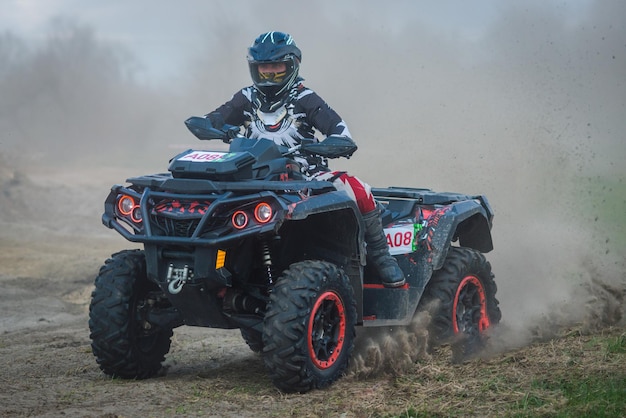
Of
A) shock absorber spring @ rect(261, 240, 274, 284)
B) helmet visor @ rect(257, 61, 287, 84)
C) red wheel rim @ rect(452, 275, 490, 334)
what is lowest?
red wheel rim @ rect(452, 275, 490, 334)

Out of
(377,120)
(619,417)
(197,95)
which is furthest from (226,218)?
(197,95)

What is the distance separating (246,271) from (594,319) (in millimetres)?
3766

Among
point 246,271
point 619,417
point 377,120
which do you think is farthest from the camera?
point 377,120

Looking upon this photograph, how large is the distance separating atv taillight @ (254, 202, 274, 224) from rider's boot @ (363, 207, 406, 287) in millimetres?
1401

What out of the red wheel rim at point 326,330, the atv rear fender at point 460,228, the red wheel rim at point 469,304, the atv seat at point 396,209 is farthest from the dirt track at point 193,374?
the atv seat at point 396,209

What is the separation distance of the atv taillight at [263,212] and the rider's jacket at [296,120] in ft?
4.59

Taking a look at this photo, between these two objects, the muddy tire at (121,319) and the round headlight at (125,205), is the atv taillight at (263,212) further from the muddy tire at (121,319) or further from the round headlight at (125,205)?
the muddy tire at (121,319)

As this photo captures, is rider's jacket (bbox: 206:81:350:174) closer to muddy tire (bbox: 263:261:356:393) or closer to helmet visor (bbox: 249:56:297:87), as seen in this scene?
helmet visor (bbox: 249:56:297:87)

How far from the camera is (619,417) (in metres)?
6.54

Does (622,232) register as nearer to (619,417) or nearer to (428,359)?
(428,359)

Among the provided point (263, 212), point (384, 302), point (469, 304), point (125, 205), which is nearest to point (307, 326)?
point (263, 212)

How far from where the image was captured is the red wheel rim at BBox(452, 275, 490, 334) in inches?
381

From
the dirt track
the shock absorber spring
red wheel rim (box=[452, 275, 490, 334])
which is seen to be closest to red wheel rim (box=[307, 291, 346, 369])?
the dirt track

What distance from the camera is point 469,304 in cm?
998
